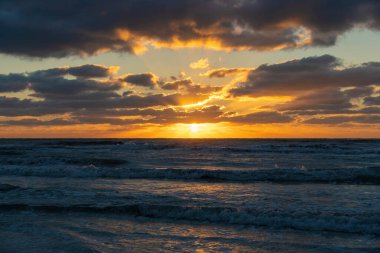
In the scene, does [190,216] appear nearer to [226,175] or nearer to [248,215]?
[248,215]

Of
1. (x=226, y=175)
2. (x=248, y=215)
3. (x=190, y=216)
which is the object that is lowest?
(x=190, y=216)

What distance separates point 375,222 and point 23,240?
32.4 ft

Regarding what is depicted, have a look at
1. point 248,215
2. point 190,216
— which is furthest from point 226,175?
point 248,215

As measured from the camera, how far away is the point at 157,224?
37.9 ft

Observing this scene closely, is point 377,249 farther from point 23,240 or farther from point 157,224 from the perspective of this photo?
point 23,240

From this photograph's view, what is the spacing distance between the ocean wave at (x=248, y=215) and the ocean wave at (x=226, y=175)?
29.8 feet

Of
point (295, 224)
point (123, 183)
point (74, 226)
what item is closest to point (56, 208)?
point (74, 226)

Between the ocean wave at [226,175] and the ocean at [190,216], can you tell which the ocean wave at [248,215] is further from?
the ocean wave at [226,175]

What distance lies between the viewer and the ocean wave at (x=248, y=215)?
36.0ft

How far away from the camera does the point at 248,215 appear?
12.0 m

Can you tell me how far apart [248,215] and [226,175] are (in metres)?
11.2

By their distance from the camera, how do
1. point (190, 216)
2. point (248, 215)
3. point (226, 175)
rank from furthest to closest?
point (226, 175)
point (190, 216)
point (248, 215)

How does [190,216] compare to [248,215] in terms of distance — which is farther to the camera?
[190,216]

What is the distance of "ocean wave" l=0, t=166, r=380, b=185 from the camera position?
71.1 ft
